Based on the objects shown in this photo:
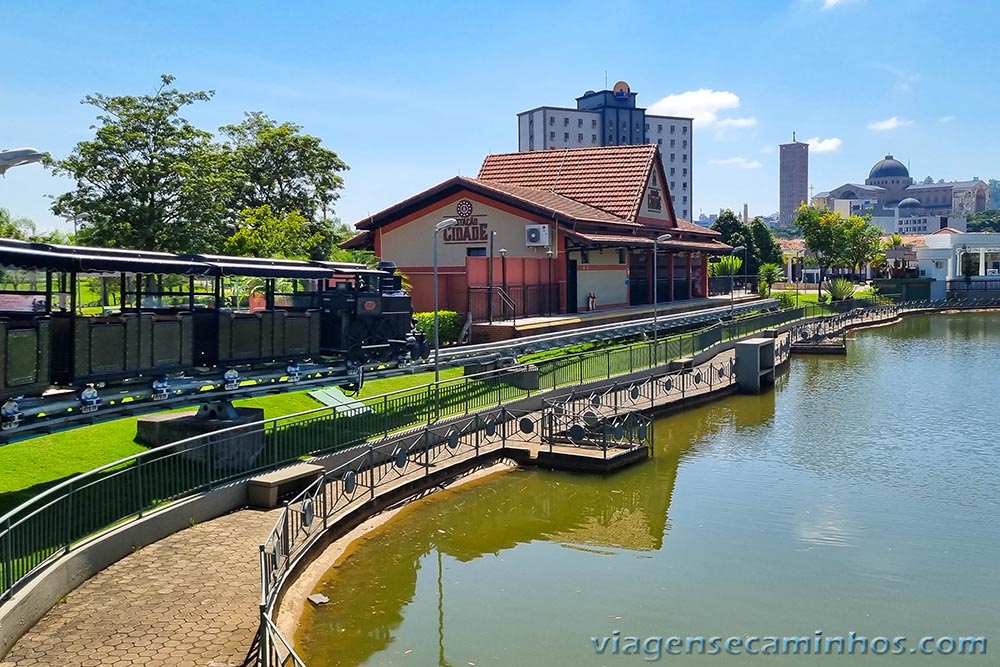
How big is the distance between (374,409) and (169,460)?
626cm

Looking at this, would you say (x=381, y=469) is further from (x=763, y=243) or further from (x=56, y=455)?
(x=763, y=243)

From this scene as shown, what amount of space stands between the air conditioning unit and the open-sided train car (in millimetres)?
17268

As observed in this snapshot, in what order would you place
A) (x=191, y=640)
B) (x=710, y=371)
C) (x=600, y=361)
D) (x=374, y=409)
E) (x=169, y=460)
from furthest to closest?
(x=710, y=371), (x=600, y=361), (x=374, y=409), (x=169, y=460), (x=191, y=640)

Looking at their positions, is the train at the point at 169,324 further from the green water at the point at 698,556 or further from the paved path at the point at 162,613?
the green water at the point at 698,556

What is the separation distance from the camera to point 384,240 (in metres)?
46.7

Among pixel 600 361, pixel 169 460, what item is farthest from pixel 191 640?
pixel 600 361

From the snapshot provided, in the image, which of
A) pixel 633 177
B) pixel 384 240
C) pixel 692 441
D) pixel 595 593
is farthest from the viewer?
pixel 633 177

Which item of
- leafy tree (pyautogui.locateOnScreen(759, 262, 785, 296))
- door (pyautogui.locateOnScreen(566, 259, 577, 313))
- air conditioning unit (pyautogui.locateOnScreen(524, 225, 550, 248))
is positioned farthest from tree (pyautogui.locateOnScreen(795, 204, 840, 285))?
air conditioning unit (pyautogui.locateOnScreen(524, 225, 550, 248))

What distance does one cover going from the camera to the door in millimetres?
45188

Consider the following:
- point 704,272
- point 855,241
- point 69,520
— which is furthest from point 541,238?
point 855,241

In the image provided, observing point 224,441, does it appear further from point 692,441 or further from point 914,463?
point 914,463

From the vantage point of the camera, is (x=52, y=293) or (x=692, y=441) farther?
(x=692, y=441)

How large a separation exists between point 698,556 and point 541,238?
2725 cm

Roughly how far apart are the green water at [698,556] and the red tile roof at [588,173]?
83.6ft
